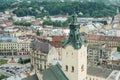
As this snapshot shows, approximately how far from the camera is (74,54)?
37.2 metres

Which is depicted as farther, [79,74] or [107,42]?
[107,42]

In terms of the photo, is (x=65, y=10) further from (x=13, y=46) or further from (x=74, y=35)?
(x=74, y=35)

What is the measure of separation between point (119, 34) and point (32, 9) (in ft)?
263

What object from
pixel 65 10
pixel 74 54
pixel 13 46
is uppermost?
pixel 74 54

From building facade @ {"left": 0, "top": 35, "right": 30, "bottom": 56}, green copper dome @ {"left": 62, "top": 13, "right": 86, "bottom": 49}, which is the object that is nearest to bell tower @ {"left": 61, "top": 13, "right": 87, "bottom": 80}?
green copper dome @ {"left": 62, "top": 13, "right": 86, "bottom": 49}

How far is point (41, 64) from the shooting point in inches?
2534

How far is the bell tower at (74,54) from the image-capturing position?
122 ft

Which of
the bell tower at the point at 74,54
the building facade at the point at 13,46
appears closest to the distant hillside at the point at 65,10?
the building facade at the point at 13,46

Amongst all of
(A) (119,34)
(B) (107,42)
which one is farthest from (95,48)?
(A) (119,34)

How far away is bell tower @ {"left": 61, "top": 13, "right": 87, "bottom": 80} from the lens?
122 feet

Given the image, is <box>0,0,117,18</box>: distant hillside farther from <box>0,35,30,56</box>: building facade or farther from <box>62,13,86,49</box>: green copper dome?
<box>62,13,86,49</box>: green copper dome

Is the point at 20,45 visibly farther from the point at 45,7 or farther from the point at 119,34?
the point at 45,7

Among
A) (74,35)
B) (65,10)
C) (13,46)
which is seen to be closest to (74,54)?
(74,35)

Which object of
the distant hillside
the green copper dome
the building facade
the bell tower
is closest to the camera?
the bell tower
